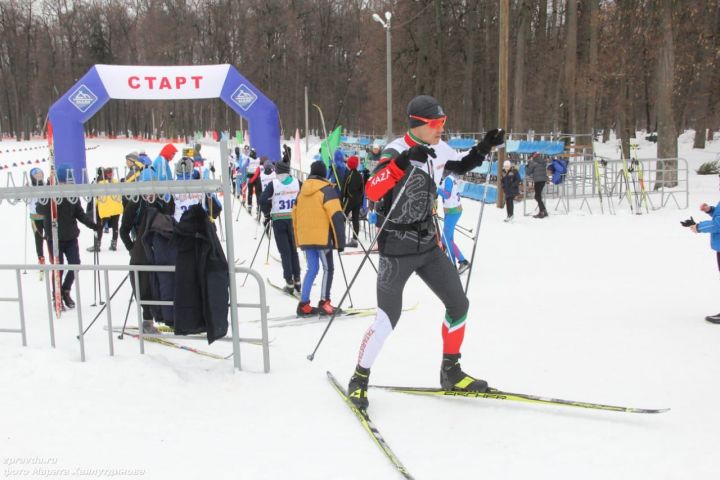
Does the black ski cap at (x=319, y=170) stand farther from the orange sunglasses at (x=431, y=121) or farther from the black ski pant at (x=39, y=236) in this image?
the black ski pant at (x=39, y=236)

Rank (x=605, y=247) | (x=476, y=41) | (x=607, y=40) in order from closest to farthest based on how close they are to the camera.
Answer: (x=605, y=247)
(x=607, y=40)
(x=476, y=41)

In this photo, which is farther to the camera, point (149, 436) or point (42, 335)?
point (42, 335)

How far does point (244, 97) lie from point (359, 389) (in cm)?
1619

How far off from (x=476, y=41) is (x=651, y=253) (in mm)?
29993

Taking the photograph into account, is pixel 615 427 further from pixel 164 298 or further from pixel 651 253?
pixel 651 253

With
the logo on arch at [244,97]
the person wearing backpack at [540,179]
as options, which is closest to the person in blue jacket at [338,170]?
the person wearing backpack at [540,179]

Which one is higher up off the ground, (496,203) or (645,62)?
(645,62)

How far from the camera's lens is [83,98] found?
18.8 metres

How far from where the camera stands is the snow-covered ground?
3.63 m

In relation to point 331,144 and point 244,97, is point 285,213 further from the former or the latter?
point 244,97

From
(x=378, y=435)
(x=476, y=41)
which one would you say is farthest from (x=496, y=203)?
(x=476, y=41)

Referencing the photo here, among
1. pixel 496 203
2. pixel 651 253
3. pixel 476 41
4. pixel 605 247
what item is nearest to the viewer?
pixel 651 253

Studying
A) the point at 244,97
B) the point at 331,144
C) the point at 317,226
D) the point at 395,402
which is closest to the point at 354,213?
the point at 331,144

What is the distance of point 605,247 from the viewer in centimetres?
1195
